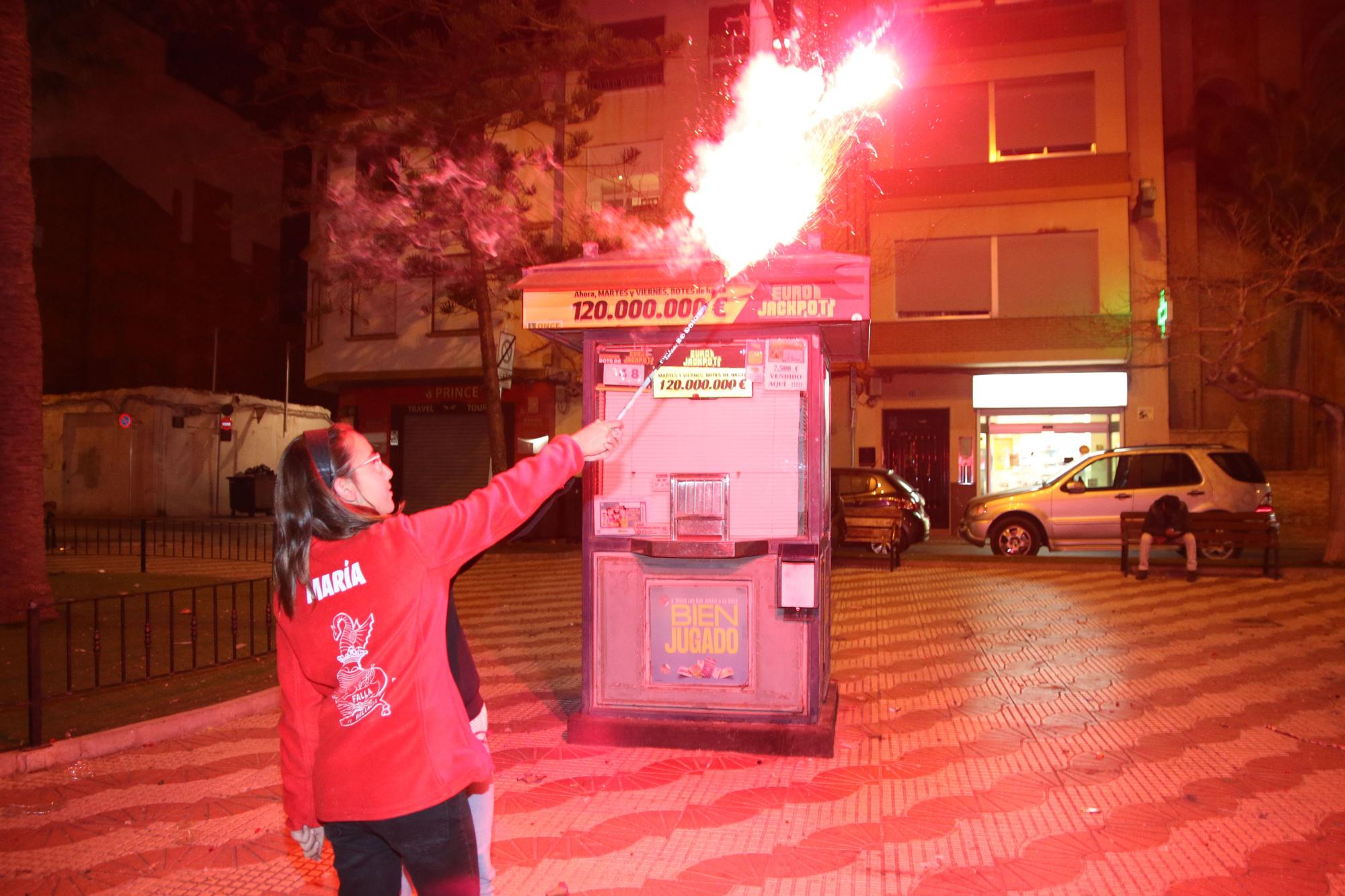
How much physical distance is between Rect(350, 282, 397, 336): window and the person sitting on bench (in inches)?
743

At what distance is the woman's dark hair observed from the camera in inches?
94.1

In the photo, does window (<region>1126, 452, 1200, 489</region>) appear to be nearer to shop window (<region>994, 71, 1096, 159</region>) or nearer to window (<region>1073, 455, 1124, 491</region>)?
window (<region>1073, 455, 1124, 491</region>)

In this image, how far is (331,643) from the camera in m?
2.33

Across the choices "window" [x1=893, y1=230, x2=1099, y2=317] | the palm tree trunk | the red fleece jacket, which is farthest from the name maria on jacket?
"window" [x1=893, y1=230, x2=1099, y2=317]

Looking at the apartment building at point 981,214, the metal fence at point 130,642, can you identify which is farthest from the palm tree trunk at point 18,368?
the apartment building at point 981,214

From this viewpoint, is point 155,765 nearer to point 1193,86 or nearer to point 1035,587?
point 1035,587

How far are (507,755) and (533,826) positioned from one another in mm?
1126

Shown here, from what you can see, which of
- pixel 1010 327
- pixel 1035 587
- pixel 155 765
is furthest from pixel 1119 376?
pixel 155 765

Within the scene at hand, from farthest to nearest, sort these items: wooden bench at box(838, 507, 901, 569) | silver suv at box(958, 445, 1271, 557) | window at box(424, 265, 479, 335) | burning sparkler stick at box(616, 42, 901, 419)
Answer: window at box(424, 265, 479, 335) < silver suv at box(958, 445, 1271, 557) < wooden bench at box(838, 507, 901, 569) < burning sparkler stick at box(616, 42, 901, 419)

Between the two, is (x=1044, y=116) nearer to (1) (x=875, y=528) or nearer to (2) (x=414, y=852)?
(1) (x=875, y=528)

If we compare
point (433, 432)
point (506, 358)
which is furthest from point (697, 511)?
point (433, 432)

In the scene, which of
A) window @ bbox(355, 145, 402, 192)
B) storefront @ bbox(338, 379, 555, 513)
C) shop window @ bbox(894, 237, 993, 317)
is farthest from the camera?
storefront @ bbox(338, 379, 555, 513)

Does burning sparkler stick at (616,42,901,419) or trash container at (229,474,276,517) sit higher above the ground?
burning sparkler stick at (616,42,901,419)

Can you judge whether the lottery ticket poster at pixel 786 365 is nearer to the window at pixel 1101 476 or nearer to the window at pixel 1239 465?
the window at pixel 1101 476
